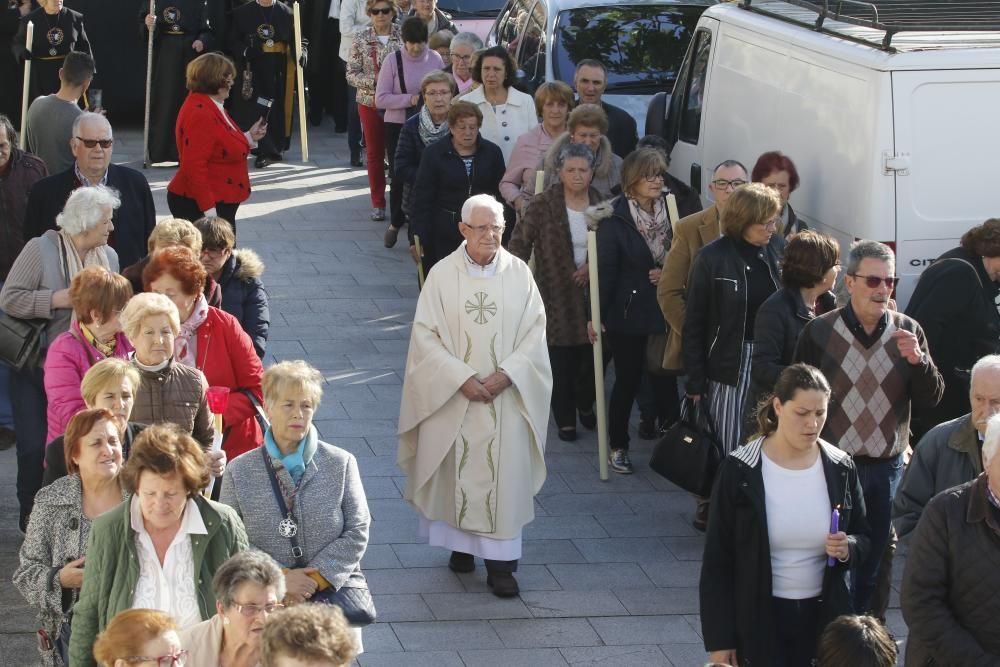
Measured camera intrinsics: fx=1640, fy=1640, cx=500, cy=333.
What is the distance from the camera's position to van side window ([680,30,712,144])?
11281 mm

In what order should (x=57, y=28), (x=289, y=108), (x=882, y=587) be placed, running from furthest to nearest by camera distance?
(x=289, y=108) < (x=57, y=28) < (x=882, y=587)

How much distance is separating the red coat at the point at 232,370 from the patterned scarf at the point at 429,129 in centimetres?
537

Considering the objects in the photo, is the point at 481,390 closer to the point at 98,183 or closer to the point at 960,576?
the point at 98,183

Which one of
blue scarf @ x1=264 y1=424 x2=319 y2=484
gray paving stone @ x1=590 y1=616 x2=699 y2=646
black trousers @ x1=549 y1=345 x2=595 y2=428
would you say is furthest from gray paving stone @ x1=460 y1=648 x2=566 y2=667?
black trousers @ x1=549 y1=345 x2=595 y2=428

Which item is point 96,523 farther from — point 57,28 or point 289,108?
point 289,108

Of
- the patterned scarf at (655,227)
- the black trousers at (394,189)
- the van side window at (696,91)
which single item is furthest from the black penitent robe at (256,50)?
the patterned scarf at (655,227)

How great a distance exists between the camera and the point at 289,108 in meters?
18.8

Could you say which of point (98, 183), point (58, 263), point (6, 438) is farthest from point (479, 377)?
point (6, 438)

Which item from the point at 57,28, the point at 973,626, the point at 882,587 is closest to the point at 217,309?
the point at 882,587

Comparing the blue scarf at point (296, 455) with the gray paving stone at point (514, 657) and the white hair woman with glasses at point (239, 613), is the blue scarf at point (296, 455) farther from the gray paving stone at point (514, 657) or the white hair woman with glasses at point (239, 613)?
the gray paving stone at point (514, 657)

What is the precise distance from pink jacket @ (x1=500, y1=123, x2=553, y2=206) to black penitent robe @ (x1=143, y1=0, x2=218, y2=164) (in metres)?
7.62

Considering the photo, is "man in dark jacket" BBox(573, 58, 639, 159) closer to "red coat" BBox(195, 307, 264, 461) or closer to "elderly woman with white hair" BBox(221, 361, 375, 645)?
"red coat" BBox(195, 307, 264, 461)

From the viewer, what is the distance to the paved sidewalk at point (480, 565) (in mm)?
7410

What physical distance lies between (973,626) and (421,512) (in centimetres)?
338
